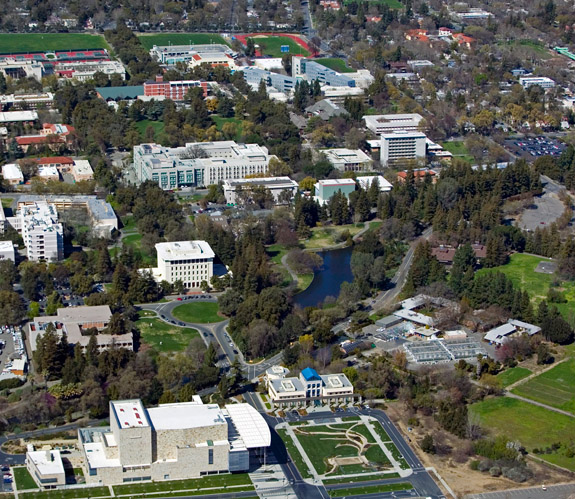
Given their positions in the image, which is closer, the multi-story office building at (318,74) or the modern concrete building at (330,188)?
the modern concrete building at (330,188)

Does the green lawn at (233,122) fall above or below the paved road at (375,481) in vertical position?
above

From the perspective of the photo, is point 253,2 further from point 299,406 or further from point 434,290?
point 299,406

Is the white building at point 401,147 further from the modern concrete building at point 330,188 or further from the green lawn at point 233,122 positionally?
the green lawn at point 233,122

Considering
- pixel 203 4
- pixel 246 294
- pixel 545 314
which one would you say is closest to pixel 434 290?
pixel 545 314

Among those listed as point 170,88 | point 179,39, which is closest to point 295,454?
point 170,88

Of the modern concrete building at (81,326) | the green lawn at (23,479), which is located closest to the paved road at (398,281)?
the modern concrete building at (81,326)

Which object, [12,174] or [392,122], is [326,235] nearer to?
[392,122]
